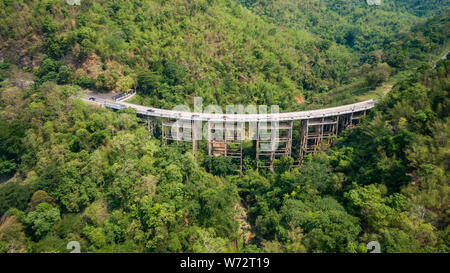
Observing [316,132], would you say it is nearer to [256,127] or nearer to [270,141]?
[270,141]

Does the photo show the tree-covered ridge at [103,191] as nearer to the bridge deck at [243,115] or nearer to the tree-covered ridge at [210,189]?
the tree-covered ridge at [210,189]

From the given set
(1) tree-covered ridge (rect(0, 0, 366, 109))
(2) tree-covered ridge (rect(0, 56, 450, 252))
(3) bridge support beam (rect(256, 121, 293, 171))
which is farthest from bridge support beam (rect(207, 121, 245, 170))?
(1) tree-covered ridge (rect(0, 0, 366, 109))

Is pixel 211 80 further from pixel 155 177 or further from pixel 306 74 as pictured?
pixel 155 177

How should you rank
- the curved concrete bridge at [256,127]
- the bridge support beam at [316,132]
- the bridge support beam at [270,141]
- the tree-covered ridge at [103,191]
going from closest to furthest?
the tree-covered ridge at [103,191], the curved concrete bridge at [256,127], the bridge support beam at [270,141], the bridge support beam at [316,132]

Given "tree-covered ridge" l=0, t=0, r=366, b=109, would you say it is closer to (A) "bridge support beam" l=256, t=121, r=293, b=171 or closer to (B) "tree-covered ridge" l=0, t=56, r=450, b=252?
(A) "bridge support beam" l=256, t=121, r=293, b=171

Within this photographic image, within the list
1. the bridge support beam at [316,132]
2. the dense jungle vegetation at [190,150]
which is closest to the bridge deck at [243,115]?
the bridge support beam at [316,132]

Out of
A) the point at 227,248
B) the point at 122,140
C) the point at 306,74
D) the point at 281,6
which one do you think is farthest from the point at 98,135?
the point at 281,6
